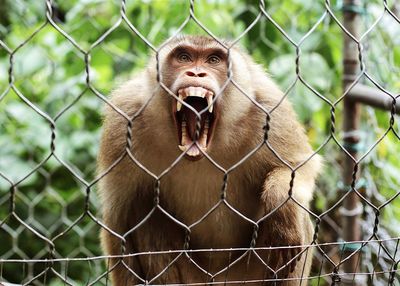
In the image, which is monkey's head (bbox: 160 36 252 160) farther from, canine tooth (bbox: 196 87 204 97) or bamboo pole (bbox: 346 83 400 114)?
bamboo pole (bbox: 346 83 400 114)

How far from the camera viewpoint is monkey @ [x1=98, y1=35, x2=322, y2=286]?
2.22 metres

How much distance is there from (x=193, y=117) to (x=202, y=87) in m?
0.13

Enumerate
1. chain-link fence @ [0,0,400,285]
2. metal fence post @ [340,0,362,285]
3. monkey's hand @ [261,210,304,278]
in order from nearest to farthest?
monkey's hand @ [261,210,304,278], metal fence post @ [340,0,362,285], chain-link fence @ [0,0,400,285]

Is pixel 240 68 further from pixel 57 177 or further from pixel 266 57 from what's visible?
pixel 57 177

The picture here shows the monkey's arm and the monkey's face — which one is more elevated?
the monkey's face

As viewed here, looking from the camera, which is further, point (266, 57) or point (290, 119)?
point (266, 57)

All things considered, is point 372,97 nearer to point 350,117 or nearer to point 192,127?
point 350,117

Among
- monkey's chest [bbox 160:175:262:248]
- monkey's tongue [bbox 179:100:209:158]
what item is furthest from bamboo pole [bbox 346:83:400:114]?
monkey's tongue [bbox 179:100:209:158]

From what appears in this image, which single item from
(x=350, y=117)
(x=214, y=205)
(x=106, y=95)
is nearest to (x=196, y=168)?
(x=214, y=205)

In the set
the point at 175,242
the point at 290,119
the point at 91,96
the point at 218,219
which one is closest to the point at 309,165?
the point at 290,119

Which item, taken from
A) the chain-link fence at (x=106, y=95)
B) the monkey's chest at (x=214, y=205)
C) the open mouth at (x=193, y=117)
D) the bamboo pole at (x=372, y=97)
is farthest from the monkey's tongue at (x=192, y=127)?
the chain-link fence at (x=106, y=95)

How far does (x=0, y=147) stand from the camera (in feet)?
11.8

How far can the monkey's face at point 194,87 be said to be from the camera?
207 cm

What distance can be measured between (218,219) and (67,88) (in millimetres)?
1536
